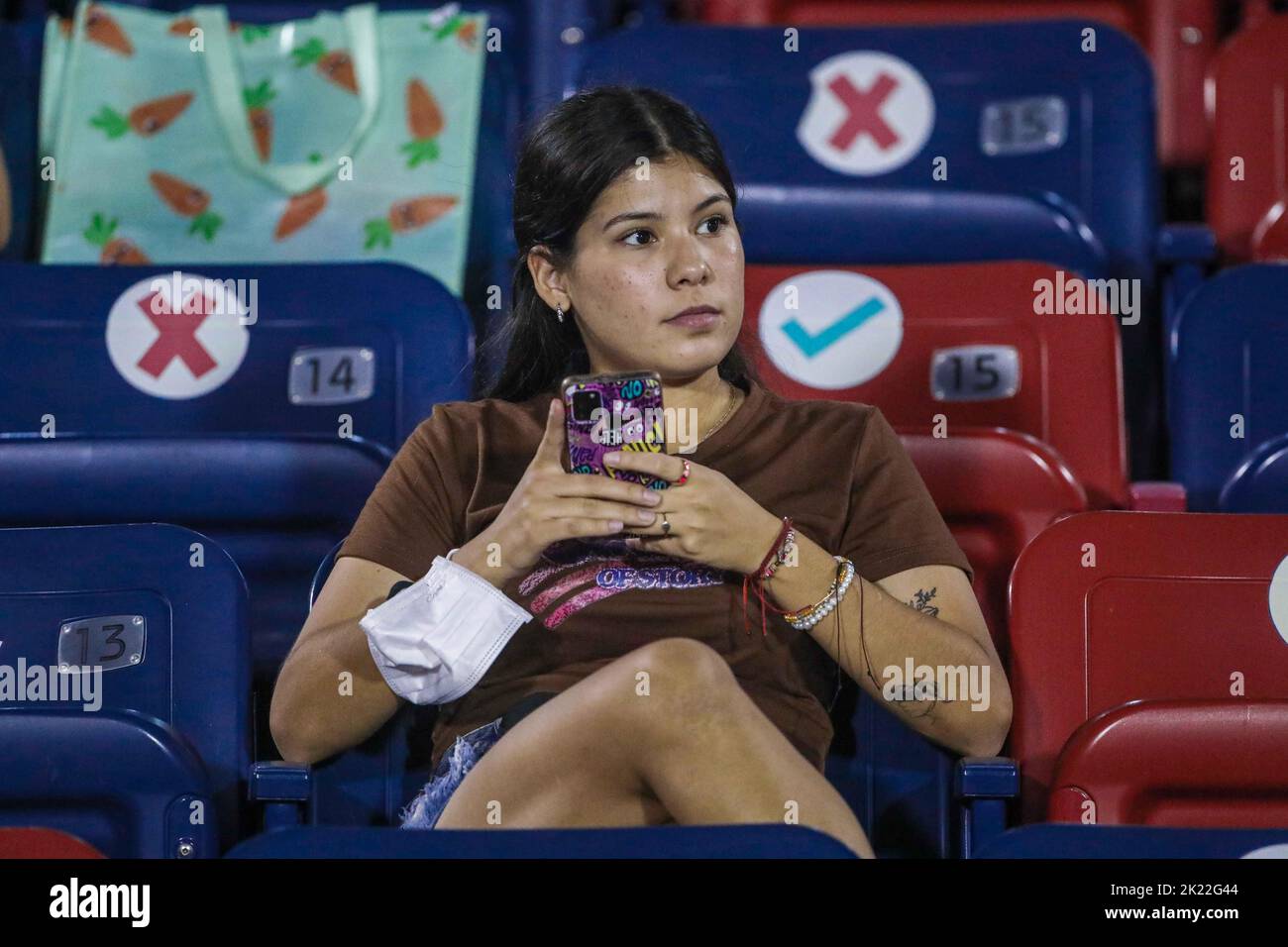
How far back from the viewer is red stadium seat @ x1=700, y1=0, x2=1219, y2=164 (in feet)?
7.32

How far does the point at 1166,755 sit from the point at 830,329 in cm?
60

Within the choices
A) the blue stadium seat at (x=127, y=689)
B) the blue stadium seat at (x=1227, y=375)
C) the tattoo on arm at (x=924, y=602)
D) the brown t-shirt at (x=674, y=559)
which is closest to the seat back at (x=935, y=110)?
the blue stadium seat at (x=1227, y=375)

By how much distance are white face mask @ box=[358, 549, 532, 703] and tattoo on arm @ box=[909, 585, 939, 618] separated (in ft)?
0.89

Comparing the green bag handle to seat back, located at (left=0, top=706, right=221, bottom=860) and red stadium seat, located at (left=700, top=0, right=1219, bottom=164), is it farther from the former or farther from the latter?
seat back, located at (left=0, top=706, right=221, bottom=860)

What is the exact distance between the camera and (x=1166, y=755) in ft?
3.50

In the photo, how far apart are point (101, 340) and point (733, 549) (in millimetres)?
761

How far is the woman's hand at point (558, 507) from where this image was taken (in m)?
1.11

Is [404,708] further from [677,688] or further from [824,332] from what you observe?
[824,332]

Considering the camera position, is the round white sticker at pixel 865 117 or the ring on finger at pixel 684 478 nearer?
the ring on finger at pixel 684 478

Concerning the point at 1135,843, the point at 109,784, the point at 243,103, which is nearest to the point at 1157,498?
the point at 1135,843

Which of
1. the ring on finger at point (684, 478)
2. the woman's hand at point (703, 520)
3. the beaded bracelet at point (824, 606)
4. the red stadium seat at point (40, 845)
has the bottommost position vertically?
the red stadium seat at point (40, 845)

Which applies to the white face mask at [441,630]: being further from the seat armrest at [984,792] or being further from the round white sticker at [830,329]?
the round white sticker at [830,329]

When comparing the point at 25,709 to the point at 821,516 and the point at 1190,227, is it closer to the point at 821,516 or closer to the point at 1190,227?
the point at 821,516

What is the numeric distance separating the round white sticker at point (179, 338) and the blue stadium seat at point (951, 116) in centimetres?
49
